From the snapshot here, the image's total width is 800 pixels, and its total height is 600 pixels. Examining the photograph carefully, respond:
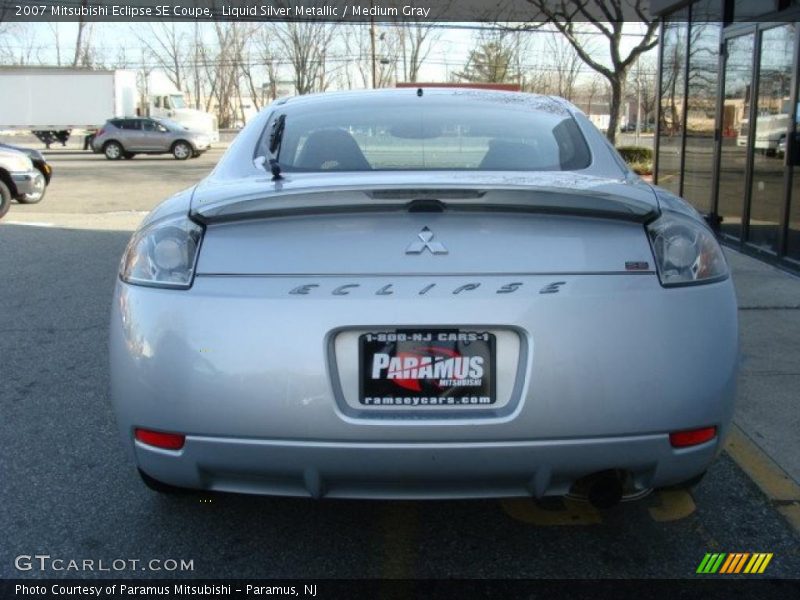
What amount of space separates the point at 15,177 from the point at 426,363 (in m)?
12.6

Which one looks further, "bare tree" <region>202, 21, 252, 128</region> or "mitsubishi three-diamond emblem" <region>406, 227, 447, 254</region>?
"bare tree" <region>202, 21, 252, 128</region>

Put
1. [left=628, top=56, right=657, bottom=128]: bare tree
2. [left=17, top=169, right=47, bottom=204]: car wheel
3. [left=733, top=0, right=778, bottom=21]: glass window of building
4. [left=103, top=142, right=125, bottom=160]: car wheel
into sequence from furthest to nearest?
[left=628, top=56, right=657, bottom=128]: bare tree < [left=103, top=142, right=125, bottom=160]: car wheel < [left=17, top=169, right=47, bottom=204]: car wheel < [left=733, top=0, right=778, bottom=21]: glass window of building

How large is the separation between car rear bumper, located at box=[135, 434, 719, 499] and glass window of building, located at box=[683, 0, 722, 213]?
28.7ft

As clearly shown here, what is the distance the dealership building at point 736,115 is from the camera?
817 centimetres

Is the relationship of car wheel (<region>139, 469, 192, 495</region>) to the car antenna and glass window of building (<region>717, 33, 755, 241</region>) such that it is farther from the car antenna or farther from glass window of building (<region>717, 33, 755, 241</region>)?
glass window of building (<region>717, 33, 755, 241</region>)

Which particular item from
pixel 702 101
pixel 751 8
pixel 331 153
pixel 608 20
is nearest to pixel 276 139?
pixel 331 153

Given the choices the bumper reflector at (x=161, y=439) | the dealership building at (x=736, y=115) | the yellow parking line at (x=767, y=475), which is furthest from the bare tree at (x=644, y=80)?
the bumper reflector at (x=161, y=439)

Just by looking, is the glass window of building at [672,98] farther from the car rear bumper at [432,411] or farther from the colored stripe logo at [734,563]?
the car rear bumper at [432,411]

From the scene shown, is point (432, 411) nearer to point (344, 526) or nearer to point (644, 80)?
point (344, 526)

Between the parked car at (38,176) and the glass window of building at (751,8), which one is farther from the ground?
the glass window of building at (751,8)

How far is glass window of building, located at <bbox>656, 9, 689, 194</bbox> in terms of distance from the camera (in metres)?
11.4

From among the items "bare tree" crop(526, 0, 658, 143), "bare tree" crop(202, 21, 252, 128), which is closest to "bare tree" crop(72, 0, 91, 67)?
"bare tree" crop(202, 21, 252, 128)

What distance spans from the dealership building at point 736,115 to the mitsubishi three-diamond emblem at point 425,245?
6.52 meters

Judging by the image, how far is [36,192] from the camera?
556 inches
